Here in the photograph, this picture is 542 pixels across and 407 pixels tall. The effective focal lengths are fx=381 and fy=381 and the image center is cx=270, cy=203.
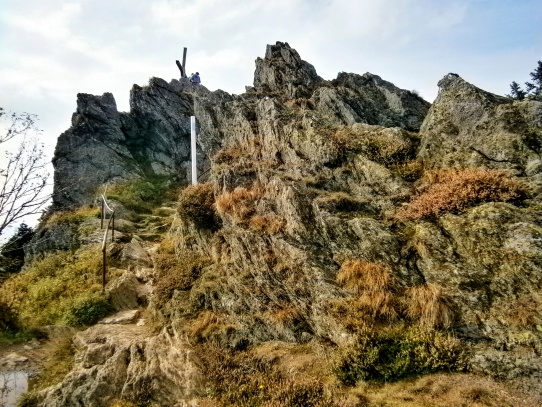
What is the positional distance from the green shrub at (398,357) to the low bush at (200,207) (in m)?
8.17

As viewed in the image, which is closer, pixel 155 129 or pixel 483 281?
pixel 483 281

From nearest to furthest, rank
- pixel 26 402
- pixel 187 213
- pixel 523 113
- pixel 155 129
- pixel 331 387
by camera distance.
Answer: pixel 331 387 → pixel 26 402 → pixel 523 113 → pixel 187 213 → pixel 155 129

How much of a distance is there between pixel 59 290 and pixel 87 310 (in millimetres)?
3134

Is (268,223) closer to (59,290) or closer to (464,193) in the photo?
(464,193)

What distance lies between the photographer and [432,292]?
9930 millimetres

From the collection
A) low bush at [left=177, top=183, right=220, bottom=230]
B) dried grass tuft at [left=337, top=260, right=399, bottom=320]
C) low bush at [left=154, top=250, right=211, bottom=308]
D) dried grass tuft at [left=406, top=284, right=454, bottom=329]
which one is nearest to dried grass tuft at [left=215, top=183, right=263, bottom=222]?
low bush at [left=177, top=183, right=220, bottom=230]

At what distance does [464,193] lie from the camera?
40.5 ft

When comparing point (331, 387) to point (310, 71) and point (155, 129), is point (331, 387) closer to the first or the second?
point (310, 71)

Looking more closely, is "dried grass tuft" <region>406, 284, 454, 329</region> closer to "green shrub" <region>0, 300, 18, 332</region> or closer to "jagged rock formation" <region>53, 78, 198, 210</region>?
"green shrub" <region>0, 300, 18, 332</region>

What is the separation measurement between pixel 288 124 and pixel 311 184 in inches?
191

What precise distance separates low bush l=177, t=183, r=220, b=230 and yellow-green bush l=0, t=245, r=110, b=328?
15.4 ft

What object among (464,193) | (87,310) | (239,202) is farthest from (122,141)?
(464,193)

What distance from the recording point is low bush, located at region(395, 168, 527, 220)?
12188mm

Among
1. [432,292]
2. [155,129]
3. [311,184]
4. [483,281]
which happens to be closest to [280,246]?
[311,184]
